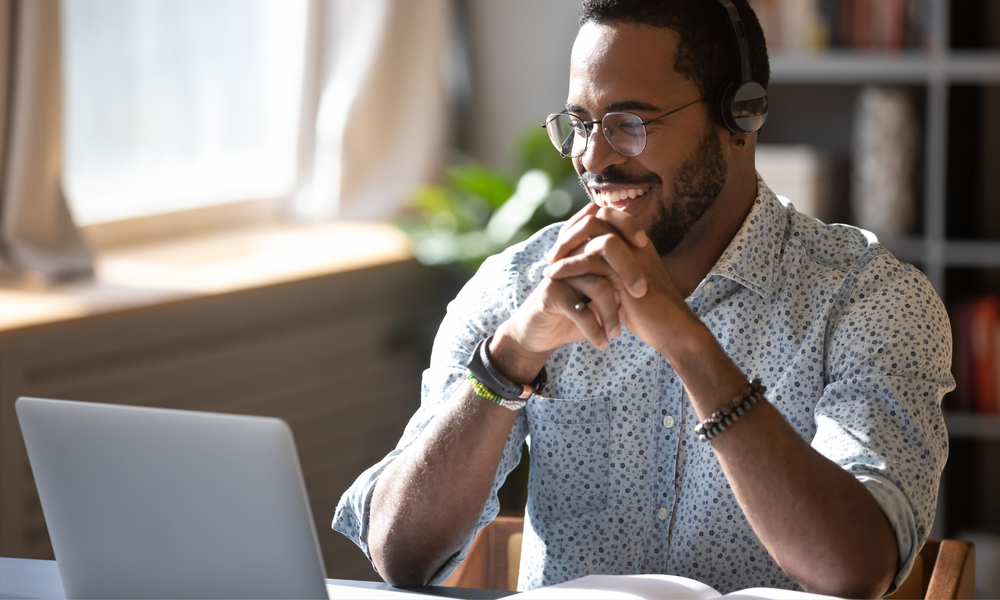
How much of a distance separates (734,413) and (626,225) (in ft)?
0.77

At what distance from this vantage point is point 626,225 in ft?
3.82

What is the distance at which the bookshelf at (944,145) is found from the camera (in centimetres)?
266

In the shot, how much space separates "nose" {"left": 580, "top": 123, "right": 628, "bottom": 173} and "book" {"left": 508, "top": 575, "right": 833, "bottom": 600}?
51 cm

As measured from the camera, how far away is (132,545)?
933mm

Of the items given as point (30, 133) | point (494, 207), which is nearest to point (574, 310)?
point (30, 133)

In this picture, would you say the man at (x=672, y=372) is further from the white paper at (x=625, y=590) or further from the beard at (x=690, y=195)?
the white paper at (x=625, y=590)

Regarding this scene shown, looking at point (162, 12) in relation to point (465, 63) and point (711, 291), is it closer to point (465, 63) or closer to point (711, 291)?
point (465, 63)

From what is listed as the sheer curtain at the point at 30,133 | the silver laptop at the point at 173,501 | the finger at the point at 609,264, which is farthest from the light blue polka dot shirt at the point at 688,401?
the sheer curtain at the point at 30,133

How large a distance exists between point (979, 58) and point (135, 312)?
2.02m

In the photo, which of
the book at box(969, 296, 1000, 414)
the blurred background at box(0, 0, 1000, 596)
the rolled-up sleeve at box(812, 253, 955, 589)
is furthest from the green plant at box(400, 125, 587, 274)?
the rolled-up sleeve at box(812, 253, 955, 589)

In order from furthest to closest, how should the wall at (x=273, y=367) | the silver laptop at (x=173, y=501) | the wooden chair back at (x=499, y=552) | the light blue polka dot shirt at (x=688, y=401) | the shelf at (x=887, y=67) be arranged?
the shelf at (x=887, y=67)
the wall at (x=273, y=367)
the wooden chair back at (x=499, y=552)
the light blue polka dot shirt at (x=688, y=401)
the silver laptop at (x=173, y=501)

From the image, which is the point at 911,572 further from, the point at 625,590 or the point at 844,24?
the point at 844,24

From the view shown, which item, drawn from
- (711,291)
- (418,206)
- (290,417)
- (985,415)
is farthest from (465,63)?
(711,291)

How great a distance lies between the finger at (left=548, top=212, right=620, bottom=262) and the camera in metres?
1.16
